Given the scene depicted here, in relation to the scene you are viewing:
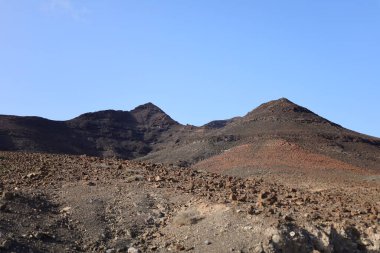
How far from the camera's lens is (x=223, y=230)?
31.5 feet

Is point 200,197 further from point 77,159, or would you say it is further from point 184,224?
point 77,159

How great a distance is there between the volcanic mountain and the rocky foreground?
1431 cm

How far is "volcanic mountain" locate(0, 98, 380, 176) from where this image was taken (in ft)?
102

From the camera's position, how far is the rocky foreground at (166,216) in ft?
30.4

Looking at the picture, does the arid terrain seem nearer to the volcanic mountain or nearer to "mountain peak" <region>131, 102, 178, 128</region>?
the volcanic mountain

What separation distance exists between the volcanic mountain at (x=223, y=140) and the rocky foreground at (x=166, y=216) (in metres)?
14.3

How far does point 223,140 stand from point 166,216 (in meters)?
29.4

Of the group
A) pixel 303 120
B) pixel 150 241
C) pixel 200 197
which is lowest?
pixel 150 241

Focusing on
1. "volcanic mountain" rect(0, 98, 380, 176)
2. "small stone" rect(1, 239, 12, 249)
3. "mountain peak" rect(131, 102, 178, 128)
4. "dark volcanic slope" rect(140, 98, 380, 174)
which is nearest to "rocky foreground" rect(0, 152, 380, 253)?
"small stone" rect(1, 239, 12, 249)

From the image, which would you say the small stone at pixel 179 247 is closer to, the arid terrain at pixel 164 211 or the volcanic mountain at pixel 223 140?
the arid terrain at pixel 164 211

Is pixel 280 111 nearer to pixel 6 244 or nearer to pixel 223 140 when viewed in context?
pixel 223 140

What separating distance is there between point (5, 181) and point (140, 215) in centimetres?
378

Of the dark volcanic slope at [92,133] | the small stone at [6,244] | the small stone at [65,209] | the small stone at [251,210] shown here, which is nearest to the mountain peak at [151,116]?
the dark volcanic slope at [92,133]

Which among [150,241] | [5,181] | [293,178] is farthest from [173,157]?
[150,241]
